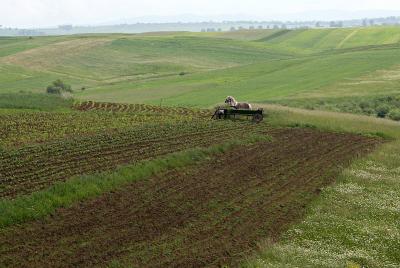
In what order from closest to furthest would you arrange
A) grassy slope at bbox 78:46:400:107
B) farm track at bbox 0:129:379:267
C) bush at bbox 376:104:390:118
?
1. farm track at bbox 0:129:379:267
2. bush at bbox 376:104:390:118
3. grassy slope at bbox 78:46:400:107

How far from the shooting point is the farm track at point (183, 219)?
1972cm

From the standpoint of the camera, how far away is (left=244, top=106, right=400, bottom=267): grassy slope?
20109mm

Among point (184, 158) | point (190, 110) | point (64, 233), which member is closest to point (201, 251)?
point (64, 233)

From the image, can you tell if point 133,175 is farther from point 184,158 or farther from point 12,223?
point 12,223

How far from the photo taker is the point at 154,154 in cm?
3431

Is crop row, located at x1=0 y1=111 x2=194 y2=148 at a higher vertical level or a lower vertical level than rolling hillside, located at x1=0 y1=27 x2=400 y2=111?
higher

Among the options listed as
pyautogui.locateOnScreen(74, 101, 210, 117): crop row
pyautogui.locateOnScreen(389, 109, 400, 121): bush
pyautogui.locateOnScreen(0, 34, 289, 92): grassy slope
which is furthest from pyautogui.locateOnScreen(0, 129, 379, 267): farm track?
pyautogui.locateOnScreen(0, 34, 289, 92): grassy slope

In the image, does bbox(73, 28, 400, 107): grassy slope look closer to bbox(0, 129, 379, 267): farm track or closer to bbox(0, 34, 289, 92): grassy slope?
bbox(0, 34, 289, 92): grassy slope

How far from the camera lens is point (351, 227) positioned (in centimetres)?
2366

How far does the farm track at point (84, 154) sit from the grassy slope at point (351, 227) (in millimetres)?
10734

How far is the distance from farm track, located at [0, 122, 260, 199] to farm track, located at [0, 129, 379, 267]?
319cm

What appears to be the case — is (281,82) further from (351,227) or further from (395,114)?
(351,227)

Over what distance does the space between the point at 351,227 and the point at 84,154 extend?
1634 cm

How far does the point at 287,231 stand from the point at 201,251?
4.14 m
